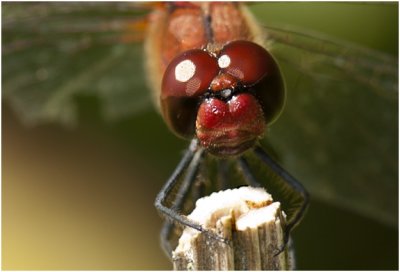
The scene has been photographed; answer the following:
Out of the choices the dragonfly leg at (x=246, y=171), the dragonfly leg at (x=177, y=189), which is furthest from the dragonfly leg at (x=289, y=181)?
the dragonfly leg at (x=177, y=189)

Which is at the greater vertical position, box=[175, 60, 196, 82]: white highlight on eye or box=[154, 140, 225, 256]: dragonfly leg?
box=[175, 60, 196, 82]: white highlight on eye

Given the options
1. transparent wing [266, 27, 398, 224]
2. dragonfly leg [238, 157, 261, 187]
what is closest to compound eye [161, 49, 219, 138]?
dragonfly leg [238, 157, 261, 187]

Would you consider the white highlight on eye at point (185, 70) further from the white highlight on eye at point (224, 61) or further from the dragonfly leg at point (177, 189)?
the dragonfly leg at point (177, 189)

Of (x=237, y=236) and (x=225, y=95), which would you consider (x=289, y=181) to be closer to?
(x=225, y=95)

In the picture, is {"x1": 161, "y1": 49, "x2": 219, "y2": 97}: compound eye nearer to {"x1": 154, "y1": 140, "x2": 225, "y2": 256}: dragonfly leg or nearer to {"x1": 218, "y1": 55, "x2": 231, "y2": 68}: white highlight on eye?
{"x1": 218, "y1": 55, "x2": 231, "y2": 68}: white highlight on eye

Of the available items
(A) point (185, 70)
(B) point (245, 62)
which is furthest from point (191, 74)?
(B) point (245, 62)

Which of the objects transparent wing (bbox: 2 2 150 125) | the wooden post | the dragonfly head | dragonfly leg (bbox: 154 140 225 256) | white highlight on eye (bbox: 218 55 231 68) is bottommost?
the wooden post
